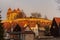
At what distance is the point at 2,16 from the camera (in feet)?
13.6

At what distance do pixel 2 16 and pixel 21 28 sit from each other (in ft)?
1.49

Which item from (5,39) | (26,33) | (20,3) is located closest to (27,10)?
(20,3)

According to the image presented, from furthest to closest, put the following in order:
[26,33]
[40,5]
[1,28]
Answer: [40,5] < [26,33] < [1,28]

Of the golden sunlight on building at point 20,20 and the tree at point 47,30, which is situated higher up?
the golden sunlight on building at point 20,20

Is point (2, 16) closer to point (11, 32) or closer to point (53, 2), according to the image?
point (11, 32)

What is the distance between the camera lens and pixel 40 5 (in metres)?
4.37

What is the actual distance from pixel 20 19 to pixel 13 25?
19 centimetres

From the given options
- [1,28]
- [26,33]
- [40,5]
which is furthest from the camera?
[40,5]

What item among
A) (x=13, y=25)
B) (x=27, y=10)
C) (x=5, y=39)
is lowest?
(x=5, y=39)

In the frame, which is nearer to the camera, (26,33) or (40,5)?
(26,33)

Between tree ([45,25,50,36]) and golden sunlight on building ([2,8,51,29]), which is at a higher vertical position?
golden sunlight on building ([2,8,51,29])

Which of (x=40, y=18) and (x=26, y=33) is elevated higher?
(x=40, y=18)

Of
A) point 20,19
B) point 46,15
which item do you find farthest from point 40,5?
point 20,19

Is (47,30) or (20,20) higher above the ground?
(20,20)
